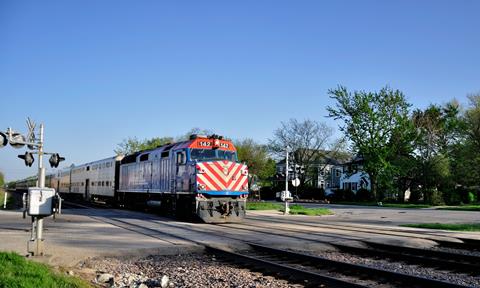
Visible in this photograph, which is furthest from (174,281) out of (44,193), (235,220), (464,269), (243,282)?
(235,220)

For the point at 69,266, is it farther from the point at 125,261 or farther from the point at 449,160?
the point at 449,160

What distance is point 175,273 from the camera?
28.3ft

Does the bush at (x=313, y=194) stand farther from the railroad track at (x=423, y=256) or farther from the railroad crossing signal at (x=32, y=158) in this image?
the railroad crossing signal at (x=32, y=158)

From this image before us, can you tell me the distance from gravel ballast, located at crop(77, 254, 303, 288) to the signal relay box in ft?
4.41

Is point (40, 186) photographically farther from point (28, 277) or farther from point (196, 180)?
point (196, 180)

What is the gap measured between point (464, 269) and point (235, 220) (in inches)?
442

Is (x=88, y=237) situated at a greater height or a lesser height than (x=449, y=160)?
lesser

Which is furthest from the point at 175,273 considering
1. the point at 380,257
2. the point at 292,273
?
the point at 380,257

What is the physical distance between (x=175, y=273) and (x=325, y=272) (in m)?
2.76

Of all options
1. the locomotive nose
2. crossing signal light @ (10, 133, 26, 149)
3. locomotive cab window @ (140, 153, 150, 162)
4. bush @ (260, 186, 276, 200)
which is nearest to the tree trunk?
bush @ (260, 186, 276, 200)

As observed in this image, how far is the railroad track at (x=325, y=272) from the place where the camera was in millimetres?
7380

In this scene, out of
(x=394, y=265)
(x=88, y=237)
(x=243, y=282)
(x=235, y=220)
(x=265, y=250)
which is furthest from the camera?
(x=235, y=220)

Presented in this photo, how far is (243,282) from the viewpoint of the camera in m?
7.82

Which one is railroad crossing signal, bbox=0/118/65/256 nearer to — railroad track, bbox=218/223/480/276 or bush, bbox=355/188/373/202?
railroad track, bbox=218/223/480/276
